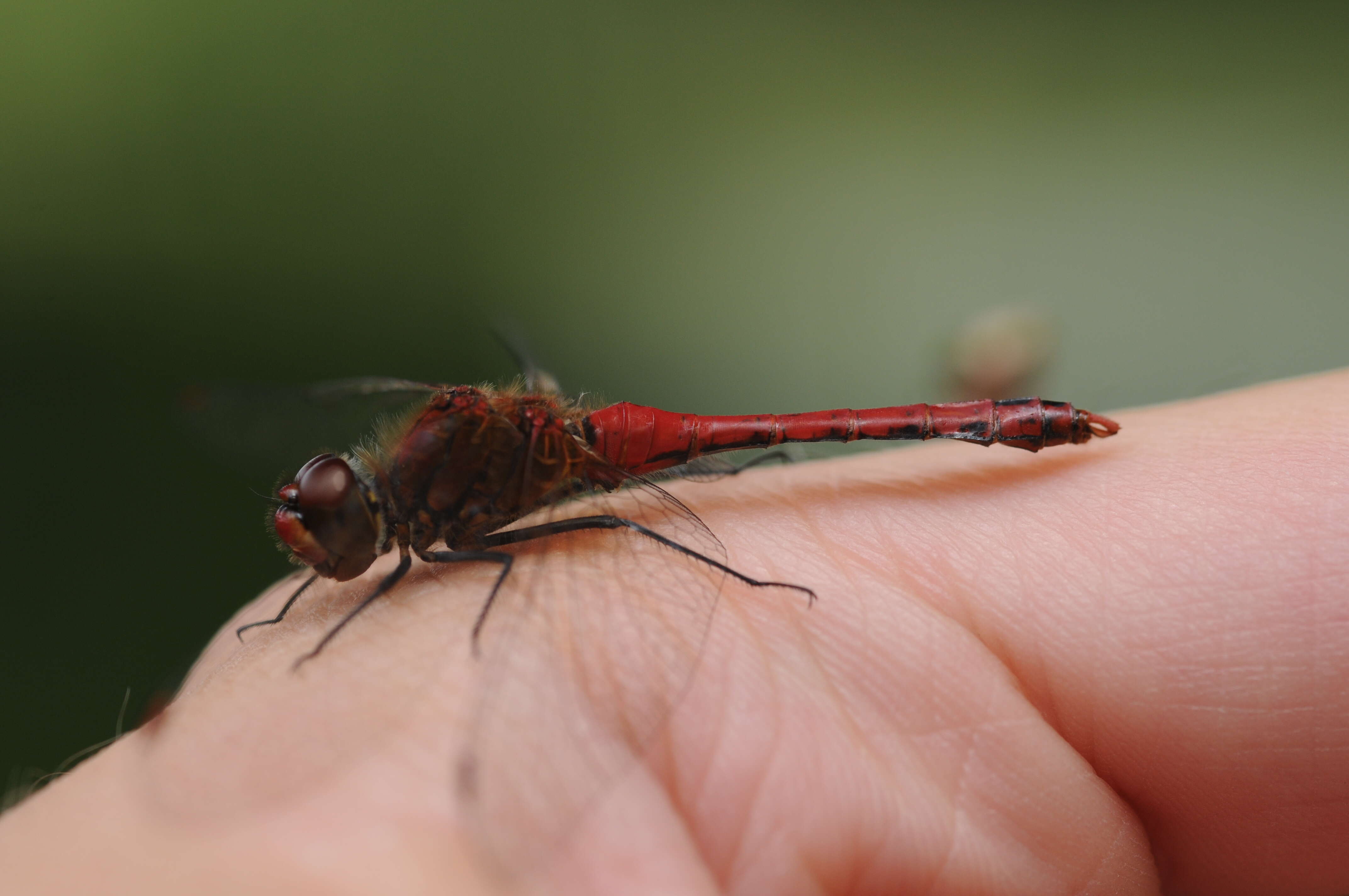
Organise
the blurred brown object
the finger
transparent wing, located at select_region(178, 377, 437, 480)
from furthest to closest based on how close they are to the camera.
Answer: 1. the blurred brown object
2. transparent wing, located at select_region(178, 377, 437, 480)
3. the finger

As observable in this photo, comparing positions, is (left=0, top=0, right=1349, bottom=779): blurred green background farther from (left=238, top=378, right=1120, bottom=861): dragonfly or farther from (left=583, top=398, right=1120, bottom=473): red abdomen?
(left=583, top=398, right=1120, bottom=473): red abdomen

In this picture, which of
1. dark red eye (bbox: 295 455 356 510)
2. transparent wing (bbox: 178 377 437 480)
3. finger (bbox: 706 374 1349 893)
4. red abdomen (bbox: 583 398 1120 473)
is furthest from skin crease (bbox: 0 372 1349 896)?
transparent wing (bbox: 178 377 437 480)

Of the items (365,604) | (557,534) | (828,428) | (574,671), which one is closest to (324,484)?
(365,604)

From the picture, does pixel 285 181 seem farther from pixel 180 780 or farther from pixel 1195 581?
pixel 1195 581

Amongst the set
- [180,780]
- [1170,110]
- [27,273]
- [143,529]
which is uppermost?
[1170,110]

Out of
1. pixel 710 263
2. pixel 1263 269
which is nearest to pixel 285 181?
pixel 710 263

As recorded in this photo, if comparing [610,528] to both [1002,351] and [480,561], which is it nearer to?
[480,561]
